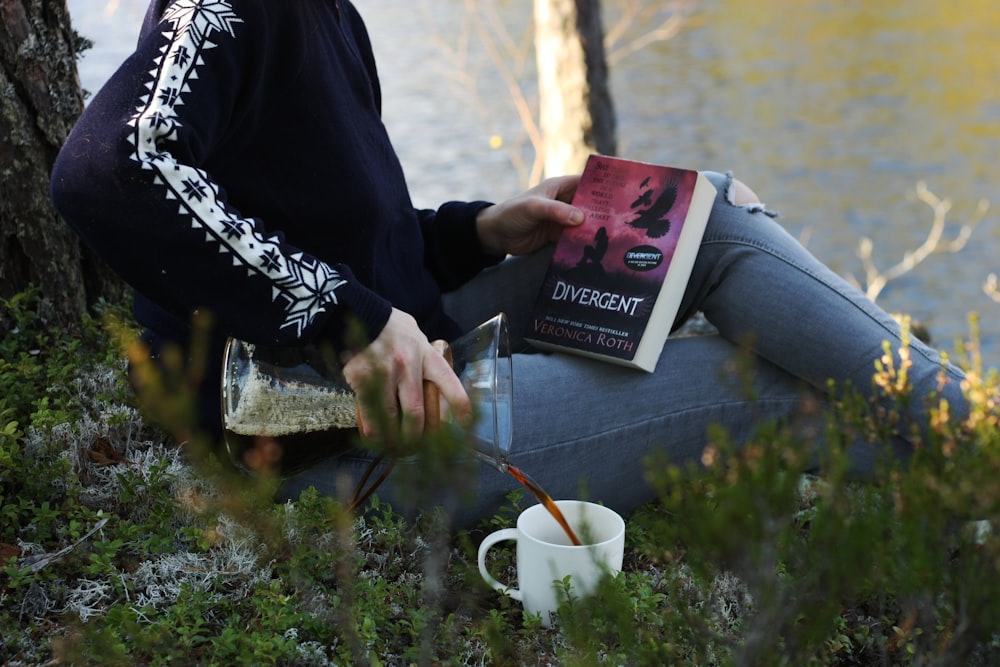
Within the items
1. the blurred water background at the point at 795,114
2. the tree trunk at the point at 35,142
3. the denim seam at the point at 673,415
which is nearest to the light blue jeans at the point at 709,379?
the denim seam at the point at 673,415

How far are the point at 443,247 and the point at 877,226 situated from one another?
590 centimetres

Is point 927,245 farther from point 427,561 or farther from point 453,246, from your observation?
point 427,561

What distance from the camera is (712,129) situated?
30.1ft

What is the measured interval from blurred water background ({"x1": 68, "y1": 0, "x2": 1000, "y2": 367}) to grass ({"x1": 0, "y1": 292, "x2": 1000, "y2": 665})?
4672mm

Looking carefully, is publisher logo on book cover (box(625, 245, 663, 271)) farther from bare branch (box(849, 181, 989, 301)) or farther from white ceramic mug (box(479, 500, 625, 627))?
bare branch (box(849, 181, 989, 301))

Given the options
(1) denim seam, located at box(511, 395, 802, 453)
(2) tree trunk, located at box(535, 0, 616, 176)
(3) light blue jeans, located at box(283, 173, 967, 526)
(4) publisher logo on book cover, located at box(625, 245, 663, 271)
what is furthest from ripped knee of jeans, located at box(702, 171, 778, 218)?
(2) tree trunk, located at box(535, 0, 616, 176)

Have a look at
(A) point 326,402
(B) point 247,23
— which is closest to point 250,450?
(A) point 326,402

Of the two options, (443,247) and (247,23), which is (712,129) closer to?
(443,247)

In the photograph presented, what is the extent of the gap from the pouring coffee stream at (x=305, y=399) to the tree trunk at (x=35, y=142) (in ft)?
3.11

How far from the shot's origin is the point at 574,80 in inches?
201

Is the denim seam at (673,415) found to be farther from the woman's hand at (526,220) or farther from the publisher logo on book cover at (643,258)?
the woman's hand at (526,220)

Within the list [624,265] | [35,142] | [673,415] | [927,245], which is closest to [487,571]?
[673,415]

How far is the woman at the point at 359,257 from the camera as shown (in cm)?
164

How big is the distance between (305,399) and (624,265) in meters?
0.78
